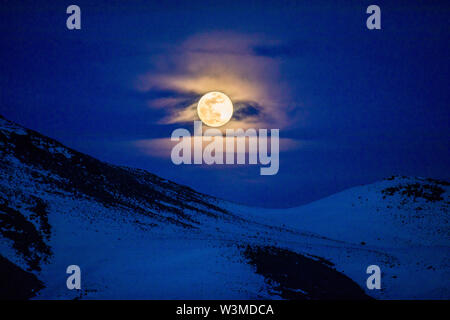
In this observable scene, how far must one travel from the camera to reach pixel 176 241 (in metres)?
38.1

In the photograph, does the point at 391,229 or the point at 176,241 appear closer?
the point at 176,241

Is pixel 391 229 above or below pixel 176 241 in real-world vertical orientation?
above

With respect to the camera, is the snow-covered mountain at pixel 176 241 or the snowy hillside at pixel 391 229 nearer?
the snow-covered mountain at pixel 176 241

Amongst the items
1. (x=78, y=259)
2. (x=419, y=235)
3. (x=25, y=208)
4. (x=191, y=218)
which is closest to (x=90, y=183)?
(x=191, y=218)

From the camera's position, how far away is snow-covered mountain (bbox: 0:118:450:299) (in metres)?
27.0

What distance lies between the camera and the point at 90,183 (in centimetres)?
5272

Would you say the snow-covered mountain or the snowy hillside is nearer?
the snow-covered mountain

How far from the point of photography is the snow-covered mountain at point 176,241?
88.7 feet

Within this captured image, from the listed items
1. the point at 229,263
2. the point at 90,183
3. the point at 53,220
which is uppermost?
the point at 90,183

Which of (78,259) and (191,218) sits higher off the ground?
(191,218)
